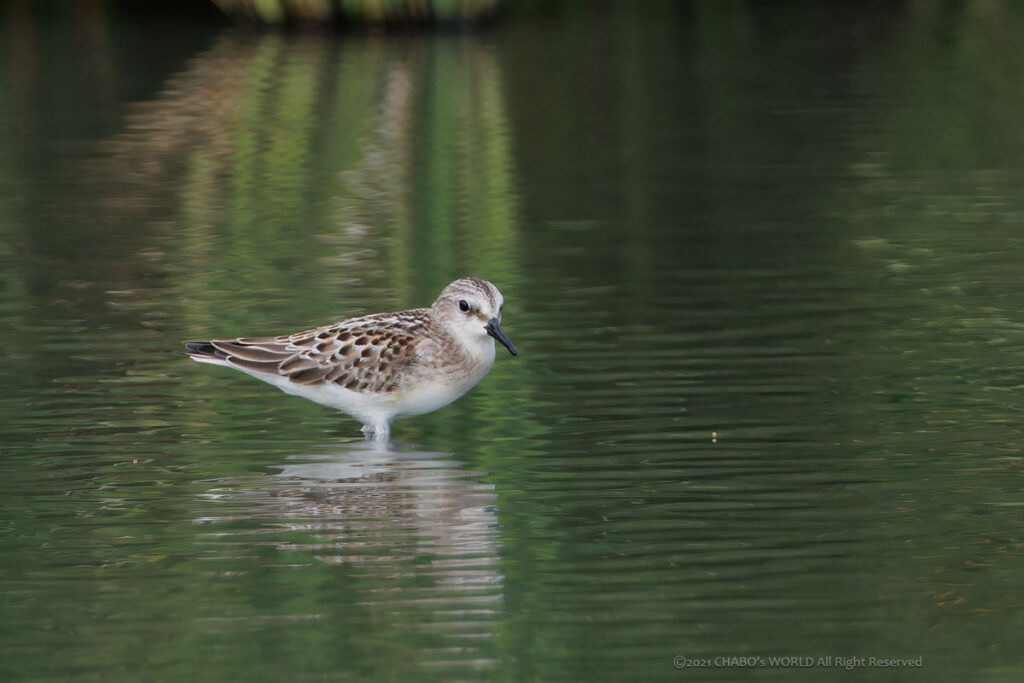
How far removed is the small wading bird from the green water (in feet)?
1.01

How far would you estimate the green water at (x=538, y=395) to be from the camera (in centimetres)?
770

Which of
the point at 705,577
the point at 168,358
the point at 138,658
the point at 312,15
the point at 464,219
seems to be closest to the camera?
the point at 138,658

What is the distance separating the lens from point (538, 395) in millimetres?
11422

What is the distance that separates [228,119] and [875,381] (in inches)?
527

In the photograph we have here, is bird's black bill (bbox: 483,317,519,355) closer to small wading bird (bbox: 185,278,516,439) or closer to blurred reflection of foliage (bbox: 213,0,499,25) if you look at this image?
small wading bird (bbox: 185,278,516,439)

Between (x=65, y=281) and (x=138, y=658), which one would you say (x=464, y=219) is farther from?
(x=138, y=658)

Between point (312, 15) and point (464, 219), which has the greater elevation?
point (464, 219)

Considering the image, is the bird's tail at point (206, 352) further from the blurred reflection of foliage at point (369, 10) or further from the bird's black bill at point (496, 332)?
the blurred reflection of foliage at point (369, 10)

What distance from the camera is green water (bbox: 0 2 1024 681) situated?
25.3 feet

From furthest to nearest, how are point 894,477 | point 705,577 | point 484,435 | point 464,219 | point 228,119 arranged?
point 228,119 → point 464,219 → point 484,435 → point 894,477 → point 705,577

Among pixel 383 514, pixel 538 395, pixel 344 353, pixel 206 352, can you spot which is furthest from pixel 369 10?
pixel 383 514

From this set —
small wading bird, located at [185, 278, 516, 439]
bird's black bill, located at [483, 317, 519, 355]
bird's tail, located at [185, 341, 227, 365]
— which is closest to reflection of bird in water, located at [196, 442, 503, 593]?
small wading bird, located at [185, 278, 516, 439]

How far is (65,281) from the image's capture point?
583 inches

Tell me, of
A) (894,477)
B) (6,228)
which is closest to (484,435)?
(894,477)
